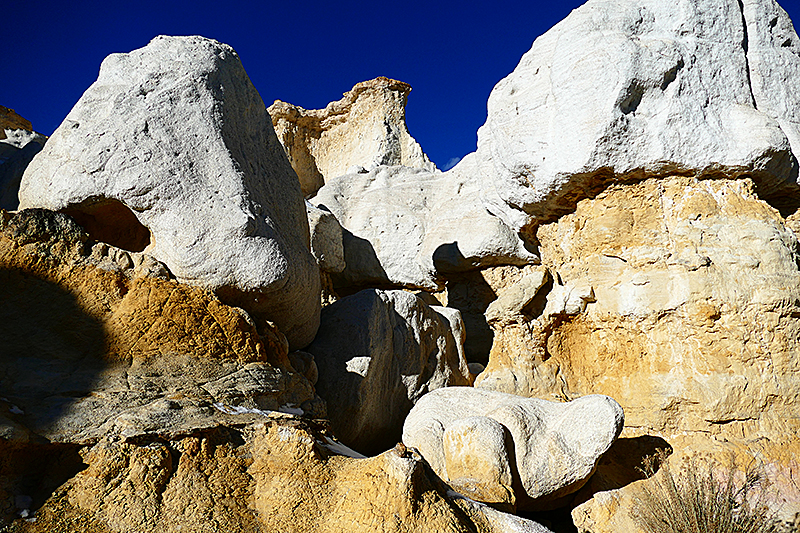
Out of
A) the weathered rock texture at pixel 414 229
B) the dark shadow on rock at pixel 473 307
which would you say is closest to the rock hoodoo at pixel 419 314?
the weathered rock texture at pixel 414 229

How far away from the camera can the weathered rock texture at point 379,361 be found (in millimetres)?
3963

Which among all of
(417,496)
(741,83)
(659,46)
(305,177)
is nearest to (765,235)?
(741,83)

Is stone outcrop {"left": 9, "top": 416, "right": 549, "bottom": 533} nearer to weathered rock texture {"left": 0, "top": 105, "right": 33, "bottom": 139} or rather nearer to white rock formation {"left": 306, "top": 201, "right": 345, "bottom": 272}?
white rock formation {"left": 306, "top": 201, "right": 345, "bottom": 272}

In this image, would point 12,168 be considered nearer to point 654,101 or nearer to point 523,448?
point 523,448

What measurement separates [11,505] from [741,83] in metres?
4.98

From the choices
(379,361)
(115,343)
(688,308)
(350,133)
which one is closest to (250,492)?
(115,343)

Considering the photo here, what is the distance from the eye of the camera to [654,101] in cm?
401

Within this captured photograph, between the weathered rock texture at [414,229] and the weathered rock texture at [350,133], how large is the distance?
3.22m

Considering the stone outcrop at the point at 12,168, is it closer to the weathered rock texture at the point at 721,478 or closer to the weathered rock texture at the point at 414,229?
the weathered rock texture at the point at 414,229

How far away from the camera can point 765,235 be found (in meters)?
3.77

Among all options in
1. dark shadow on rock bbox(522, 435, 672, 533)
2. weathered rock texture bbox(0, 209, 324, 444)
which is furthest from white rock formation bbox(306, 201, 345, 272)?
dark shadow on rock bbox(522, 435, 672, 533)

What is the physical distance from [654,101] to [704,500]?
8.59 feet

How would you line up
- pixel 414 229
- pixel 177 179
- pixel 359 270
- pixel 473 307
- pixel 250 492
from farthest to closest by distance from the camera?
1. pixel 414 229
2. pixel 359 270
3. pixel 473 307
4. pixel 177 179
5. pixel 250 492

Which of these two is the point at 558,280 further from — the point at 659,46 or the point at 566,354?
the point at 659,46
